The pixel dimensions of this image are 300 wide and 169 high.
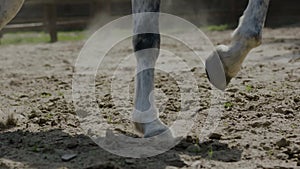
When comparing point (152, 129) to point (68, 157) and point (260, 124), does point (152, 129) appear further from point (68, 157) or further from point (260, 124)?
point (260, 124)

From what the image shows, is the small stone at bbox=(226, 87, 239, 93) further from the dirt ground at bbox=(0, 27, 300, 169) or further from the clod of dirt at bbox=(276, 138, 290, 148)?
the clod of dirt at bbox=(276, 138, 290, 148)

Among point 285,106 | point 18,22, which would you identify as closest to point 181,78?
point 285,106

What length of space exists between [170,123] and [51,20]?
483 inches

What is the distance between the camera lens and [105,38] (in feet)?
42.9

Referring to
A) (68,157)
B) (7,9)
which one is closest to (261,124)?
(68,157)

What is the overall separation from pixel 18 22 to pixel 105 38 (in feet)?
13.9

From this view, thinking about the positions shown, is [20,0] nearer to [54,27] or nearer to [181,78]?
[181,78]

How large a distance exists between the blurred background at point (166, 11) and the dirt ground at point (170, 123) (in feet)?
30.6

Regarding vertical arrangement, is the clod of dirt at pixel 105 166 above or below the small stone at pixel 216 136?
above

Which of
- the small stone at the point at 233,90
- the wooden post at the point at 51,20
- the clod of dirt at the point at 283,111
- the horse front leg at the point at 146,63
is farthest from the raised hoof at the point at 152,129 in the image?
the wooden post at the point at 51,20

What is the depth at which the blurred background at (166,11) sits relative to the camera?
15906 millimetres

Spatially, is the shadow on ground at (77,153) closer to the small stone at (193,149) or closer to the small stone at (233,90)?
the small stone at (193,149)

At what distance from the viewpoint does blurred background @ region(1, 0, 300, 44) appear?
15.9 meters

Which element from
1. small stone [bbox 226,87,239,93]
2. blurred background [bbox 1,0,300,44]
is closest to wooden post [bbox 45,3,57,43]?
blurred background [bbox 1,0,300,44]
